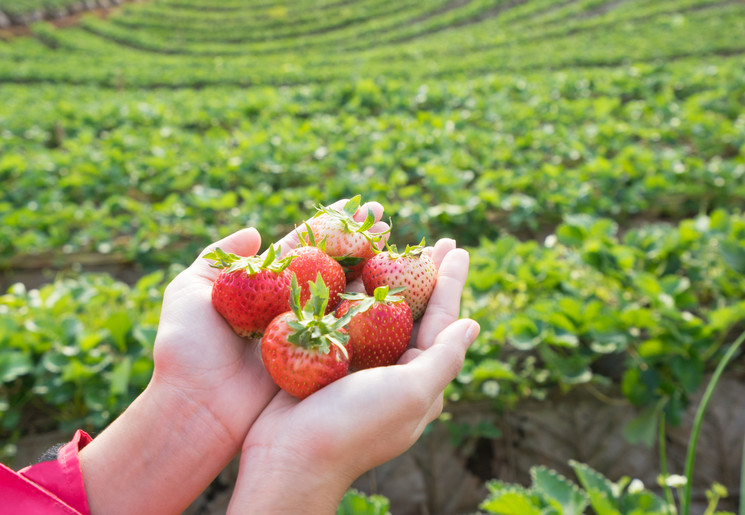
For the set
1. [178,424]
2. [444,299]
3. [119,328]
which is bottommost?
[119,328]

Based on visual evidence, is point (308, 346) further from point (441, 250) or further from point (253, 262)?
point (441, 250)

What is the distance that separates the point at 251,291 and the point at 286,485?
46 centimetres

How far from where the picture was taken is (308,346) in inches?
45.0

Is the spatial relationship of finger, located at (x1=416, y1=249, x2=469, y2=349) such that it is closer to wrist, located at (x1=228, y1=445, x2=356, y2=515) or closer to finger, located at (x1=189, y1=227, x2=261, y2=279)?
wrist, located at (x1=228, y1=445, x2=356, y2=515)

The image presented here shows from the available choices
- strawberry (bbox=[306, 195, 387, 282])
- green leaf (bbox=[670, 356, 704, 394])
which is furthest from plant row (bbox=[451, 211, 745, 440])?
strawberry (bbox=[306, 195, 387, 282])

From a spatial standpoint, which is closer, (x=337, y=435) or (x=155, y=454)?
(x=337, y=435)

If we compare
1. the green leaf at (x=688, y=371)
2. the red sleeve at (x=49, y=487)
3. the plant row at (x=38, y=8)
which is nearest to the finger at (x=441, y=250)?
the green leaf at (x=688, y=371)

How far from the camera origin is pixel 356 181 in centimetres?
402

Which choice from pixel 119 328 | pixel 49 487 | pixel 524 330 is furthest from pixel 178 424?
pixel 524 330

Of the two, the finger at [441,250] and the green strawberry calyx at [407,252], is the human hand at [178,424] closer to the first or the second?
the green strawberry calyx at [407,252]

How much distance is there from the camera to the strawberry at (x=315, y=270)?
1.38m

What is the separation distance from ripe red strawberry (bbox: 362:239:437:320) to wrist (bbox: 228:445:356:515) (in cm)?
51

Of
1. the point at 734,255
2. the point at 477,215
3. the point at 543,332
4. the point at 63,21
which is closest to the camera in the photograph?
the point at 543,332

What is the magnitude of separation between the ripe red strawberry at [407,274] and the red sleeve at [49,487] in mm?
844
